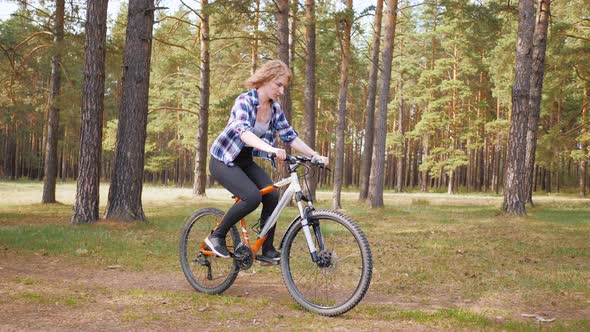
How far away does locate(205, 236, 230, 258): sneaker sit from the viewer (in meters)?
4.95

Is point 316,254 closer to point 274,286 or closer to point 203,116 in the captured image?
point 274,286

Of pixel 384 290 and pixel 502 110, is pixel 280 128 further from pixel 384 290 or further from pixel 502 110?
pixel 502 110

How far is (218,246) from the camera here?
500 cm

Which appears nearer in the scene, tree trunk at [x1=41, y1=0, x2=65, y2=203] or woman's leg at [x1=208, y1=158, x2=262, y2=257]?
woman's leg at [x1=208, y1=158, x2=262, y2=257]

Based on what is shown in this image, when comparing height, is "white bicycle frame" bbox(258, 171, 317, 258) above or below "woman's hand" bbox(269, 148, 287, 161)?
below

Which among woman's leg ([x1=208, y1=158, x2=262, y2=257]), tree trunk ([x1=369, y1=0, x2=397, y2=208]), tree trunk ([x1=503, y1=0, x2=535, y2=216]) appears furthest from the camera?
tree trunk ([x1=369, y1=0, x2=397, y2=208])

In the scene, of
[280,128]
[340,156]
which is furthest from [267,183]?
[340,156]

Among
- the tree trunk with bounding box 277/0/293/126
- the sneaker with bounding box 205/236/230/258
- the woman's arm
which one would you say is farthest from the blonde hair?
the tree trunk with bounding box 277/0/293/126

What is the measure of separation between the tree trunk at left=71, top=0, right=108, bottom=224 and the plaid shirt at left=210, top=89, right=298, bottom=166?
686 centimetres

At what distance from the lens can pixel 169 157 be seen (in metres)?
41.8

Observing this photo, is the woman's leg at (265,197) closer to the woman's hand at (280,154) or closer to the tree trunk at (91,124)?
the woman's hand at (280,154)

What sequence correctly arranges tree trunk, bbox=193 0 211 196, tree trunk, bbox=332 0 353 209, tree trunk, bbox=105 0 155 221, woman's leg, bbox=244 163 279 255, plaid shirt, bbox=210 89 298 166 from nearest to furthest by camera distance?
plaid shirt, bbox=210 89 298 166 < woman's leg, bbox=244 163 279 255 < tree trunk, bbox=105 0 155 221 < tree trunk, bbox=332 0 353 209 < tree trunk, bbox=193 0 211 196

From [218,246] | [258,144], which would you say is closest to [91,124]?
[218,246]

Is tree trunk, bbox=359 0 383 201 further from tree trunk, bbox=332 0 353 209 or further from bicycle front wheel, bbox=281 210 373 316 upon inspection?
bicycle front wheel, bbox=281 210 373 316
